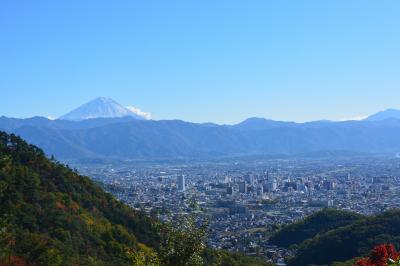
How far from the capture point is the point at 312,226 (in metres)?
44.5

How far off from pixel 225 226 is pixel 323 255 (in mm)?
21403

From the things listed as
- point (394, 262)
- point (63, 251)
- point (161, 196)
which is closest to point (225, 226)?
point (161, 196)

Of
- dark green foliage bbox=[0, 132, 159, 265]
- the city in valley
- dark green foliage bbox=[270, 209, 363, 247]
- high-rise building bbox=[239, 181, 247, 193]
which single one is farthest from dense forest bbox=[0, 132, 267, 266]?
high-rise building bbox=[239, 181, 247, 193]

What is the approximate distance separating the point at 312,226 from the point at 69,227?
2644 centimetres

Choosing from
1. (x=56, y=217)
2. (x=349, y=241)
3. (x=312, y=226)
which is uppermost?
(x=56, y=217)

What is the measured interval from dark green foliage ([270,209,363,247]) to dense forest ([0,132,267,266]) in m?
12.8

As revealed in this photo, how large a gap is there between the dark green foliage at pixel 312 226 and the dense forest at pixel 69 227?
12.8 meters

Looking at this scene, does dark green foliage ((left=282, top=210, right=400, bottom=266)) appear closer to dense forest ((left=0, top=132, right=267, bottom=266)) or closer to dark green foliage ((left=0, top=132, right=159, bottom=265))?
dense forest ((left=0, top=132, right=267, bottom=266))

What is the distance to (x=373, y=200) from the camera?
7344 centimetres

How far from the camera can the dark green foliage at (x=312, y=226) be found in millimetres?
43000

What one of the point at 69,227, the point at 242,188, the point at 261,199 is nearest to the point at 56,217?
the point at 69,227

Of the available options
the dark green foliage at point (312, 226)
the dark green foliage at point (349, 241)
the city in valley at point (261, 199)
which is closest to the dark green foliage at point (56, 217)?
the city in valley at point (261, 199)

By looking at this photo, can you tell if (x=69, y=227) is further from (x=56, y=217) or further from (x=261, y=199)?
(x=261, y=199)

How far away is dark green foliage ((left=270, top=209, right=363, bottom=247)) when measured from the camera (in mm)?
43000
